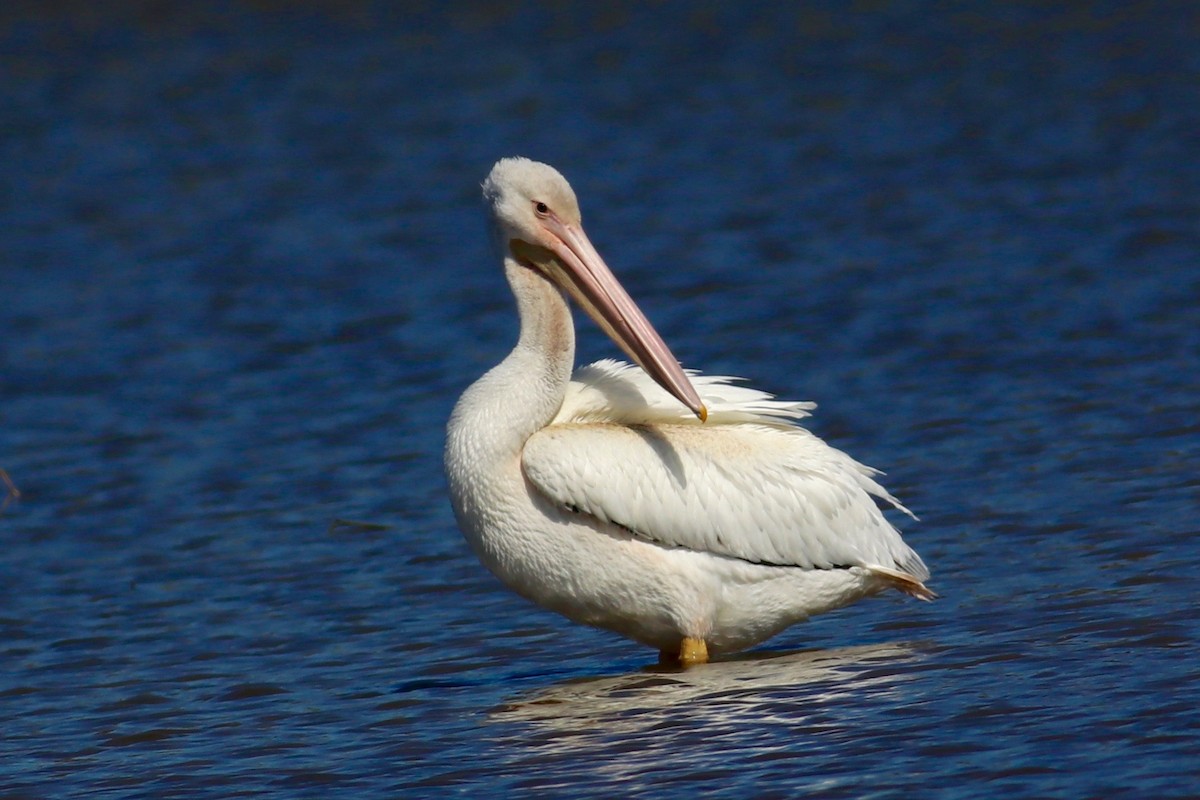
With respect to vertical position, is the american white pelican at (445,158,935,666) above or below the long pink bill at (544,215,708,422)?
below

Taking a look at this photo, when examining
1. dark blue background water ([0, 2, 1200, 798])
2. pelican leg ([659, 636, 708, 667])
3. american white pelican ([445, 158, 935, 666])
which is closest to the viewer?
dark blue background water ([0, 2, 1200, 798])

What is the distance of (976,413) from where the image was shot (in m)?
8.42

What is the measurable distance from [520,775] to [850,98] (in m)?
11.1

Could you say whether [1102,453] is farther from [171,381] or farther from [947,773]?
[171,381]

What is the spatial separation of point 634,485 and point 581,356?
443 cm

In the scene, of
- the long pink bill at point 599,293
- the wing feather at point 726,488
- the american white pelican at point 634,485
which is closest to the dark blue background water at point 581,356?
the american white pelican at point 634,485

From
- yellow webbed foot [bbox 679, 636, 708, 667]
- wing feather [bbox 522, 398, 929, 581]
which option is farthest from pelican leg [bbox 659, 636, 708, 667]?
wing feather [bbox 522, 398, 929, 581]

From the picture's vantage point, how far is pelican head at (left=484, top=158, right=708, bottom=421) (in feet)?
19.1

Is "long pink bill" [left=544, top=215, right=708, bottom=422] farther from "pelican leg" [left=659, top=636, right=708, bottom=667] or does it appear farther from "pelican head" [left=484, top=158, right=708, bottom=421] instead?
"pelican leg" [left=659, top=636, right=708, bottom=667]

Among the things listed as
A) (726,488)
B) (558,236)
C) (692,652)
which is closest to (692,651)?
(692,652)

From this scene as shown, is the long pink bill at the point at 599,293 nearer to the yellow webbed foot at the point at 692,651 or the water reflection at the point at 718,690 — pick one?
the yellow webbed foot at the point at 692,651

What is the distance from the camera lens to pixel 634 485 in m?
5.61

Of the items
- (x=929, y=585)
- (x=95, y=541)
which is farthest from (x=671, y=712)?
(x=95, y=541)

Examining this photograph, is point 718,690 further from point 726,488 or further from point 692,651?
point 726,488
